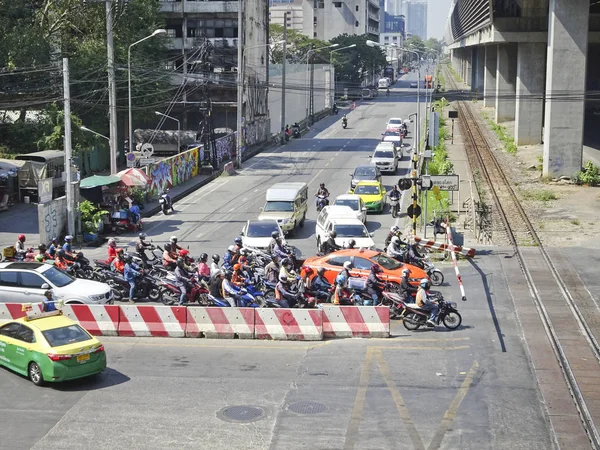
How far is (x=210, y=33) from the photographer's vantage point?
79938mm

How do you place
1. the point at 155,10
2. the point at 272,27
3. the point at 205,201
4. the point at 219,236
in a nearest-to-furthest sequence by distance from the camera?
1. the point at 219,236
2. the point at 205,201
3. the point at 155,10
4. the point at 272,27

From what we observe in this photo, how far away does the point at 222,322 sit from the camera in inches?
838

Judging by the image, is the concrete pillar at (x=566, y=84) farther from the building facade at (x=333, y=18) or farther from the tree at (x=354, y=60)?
the building facade at (x=333, y=18)

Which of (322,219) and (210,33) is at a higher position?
(210,33)

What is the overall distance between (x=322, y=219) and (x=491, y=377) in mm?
16553

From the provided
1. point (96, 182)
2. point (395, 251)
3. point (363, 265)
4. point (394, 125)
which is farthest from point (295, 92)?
point (363, 265)

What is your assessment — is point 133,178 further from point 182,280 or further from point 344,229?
point 182,280

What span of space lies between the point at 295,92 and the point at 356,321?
244 feet

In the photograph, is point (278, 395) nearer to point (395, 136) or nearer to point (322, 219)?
point (322, 219)

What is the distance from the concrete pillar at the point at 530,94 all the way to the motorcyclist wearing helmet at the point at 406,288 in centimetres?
4327

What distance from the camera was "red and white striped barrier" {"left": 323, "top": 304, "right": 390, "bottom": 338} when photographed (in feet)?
68.9

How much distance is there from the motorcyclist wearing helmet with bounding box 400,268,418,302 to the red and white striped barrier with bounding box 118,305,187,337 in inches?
218

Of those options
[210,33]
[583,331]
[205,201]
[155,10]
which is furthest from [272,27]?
[583,331]

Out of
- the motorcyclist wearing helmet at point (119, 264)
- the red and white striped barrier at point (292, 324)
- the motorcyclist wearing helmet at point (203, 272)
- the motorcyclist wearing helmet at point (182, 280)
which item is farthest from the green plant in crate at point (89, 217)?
the red and white striped barrier at point (292, 324)
